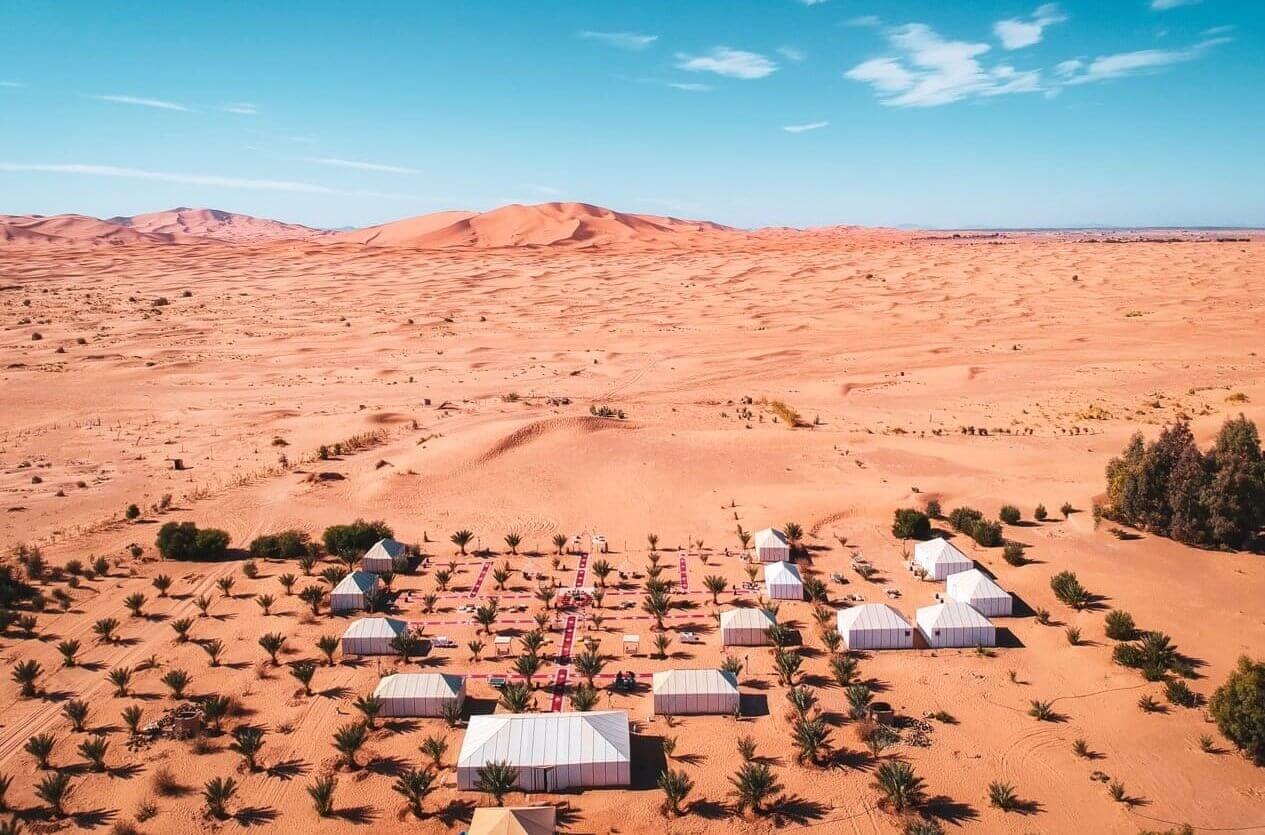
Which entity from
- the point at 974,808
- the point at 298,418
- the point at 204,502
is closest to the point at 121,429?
the point at 298,418

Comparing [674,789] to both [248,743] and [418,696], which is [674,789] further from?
[248,743]

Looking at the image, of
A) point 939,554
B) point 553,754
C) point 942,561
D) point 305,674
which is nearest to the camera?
point 553,754

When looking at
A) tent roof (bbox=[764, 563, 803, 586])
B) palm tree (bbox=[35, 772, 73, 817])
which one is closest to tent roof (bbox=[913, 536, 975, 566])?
tent roof (bbox=[764, 563, 803, 586])

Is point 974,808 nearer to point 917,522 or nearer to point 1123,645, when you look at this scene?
point 1123,645

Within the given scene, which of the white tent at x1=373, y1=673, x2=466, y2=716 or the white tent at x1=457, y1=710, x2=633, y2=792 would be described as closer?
the white tent at x1=457, y1=710, x2=633, y2=792

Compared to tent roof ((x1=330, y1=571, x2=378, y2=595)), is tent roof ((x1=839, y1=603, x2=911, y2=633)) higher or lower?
tent roof ((x1=330, y1=571, x2=378, y2=595))

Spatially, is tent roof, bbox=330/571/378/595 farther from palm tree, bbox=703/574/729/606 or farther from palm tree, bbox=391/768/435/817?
palm tree, bbox=703/574/729/606

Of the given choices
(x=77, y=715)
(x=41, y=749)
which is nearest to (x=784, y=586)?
(x=77, y=715)
